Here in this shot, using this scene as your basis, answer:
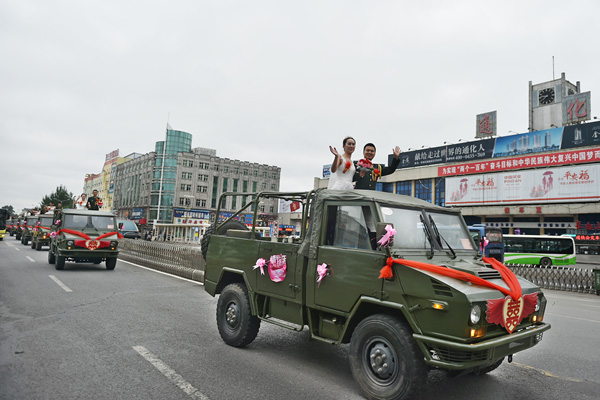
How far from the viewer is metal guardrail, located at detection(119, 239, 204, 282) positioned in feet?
44.7

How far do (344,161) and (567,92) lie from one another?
66.5m

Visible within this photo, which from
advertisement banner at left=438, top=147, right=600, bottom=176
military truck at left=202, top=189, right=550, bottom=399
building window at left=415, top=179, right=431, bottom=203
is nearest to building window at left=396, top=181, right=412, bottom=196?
building window at left=415, top=179, right=431, bottom=203

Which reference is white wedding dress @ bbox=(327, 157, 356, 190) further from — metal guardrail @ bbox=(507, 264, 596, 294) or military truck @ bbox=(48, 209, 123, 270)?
metal guardrail @ bbox=(507, 264, 596, 294)

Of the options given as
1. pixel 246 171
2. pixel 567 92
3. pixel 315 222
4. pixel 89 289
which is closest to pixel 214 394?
pixel 315 222

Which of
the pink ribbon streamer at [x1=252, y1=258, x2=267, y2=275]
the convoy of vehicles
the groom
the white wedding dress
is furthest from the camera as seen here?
the convoy of vehicles

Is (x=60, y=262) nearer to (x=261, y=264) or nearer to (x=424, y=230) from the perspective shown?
(x=261, y=264)

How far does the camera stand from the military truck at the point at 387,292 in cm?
351

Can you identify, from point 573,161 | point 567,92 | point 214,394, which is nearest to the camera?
point 214,394

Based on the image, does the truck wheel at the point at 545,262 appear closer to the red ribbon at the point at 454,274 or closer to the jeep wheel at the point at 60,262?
the red ribbon at the point at 454,274

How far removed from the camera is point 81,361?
188 inches

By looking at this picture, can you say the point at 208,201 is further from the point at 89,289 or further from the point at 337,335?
the point at 337,335

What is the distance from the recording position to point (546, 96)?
57.4 meters

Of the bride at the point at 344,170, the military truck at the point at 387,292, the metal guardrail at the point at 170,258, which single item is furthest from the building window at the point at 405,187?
the military truck at the point at 387,292

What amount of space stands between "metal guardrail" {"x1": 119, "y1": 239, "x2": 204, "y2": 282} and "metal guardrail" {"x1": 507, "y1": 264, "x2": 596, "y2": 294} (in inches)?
596
